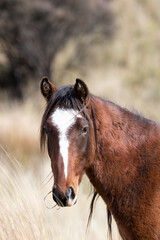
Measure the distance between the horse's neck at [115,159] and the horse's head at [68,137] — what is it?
0.11 metres

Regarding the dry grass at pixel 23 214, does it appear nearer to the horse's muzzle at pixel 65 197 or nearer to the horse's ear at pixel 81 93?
the horse's muzzle at pixel 65 197

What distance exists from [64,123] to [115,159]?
0.54m

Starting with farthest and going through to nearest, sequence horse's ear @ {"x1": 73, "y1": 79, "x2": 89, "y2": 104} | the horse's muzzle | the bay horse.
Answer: horse's ear @ {"x1": 73, "y1": 79, "x2": 89, "y2": 104} → the bay horse → the horse's muzzle

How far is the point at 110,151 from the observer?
2.89 metres

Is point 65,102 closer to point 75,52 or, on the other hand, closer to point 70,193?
point 70,193

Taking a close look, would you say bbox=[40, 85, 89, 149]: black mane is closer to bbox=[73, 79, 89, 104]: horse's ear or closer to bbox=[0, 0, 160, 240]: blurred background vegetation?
bbox=[73, 79, 89, 104]: horse's ear

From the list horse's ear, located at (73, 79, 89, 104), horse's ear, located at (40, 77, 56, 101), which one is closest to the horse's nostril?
horse's ear, located at (73, 79, 89, 104)

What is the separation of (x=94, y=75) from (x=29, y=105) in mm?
7458

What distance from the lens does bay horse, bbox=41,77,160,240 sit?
2.65 m

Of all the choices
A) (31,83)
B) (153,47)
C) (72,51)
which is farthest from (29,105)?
(153,47)

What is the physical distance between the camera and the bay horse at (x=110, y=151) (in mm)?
2650

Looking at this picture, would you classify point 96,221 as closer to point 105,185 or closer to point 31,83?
point 105,185

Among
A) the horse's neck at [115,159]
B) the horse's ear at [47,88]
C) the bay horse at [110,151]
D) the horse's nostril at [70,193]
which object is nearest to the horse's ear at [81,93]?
the bay horse at [110,151]

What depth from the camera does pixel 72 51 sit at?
18.9 m
